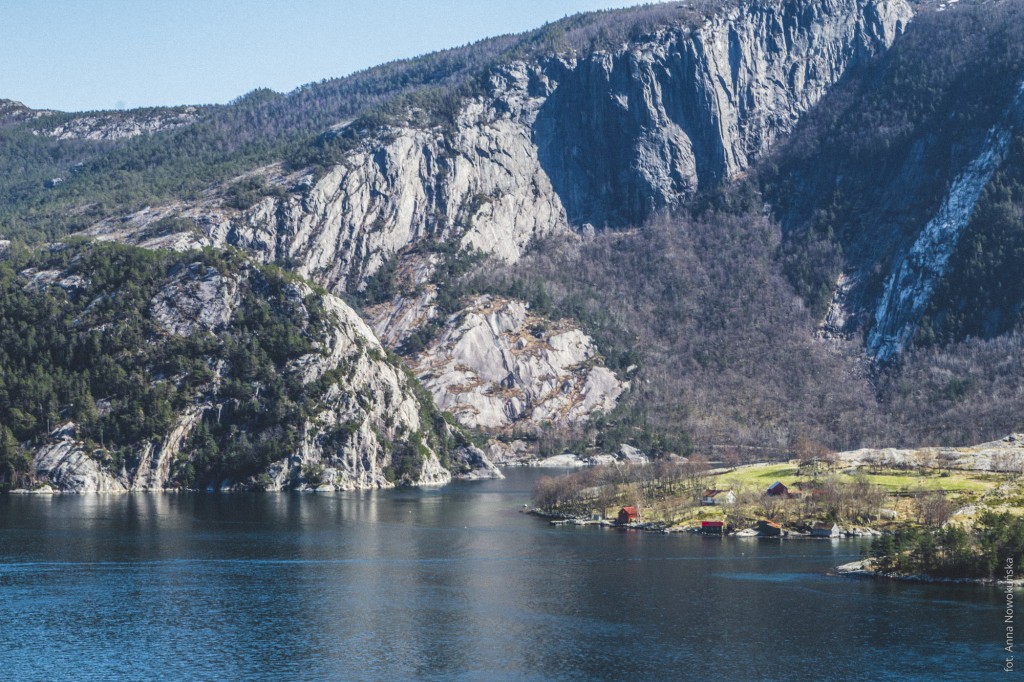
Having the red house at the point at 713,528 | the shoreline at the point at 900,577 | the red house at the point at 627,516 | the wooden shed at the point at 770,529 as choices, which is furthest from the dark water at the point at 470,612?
the red house at the point at 627,516

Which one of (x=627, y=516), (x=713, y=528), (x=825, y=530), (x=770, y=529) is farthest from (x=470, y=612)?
(x=627, y=516)

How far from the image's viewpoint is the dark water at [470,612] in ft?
342

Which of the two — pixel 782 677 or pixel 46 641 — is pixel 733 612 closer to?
pixel 782 677

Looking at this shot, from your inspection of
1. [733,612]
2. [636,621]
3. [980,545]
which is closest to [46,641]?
[636,621]

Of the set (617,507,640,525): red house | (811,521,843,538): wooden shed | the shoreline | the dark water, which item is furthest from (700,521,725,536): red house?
the shoreline

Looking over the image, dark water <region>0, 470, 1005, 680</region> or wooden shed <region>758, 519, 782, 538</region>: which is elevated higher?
wooden shed <region>758, 519, 782, 538</region>

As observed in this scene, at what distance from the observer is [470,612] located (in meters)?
126

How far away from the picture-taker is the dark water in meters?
104

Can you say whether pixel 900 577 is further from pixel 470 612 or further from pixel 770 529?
pixel 470 612

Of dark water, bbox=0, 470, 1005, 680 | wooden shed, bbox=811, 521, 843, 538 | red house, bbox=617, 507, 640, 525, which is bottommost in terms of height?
dark water, bbox=0, 470, 1005, 680

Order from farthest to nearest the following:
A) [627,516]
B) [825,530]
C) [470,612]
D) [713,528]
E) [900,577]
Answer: [627,516], [713,528], [825,530], [900,577], [470,612]

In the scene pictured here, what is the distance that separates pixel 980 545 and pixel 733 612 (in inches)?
1282

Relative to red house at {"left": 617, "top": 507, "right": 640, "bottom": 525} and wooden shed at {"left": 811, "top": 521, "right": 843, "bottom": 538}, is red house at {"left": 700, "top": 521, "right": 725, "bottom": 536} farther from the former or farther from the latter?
red house at {"left": 617, "top": 507, "right": 640, "bottom": 525}

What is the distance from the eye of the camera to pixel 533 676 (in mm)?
101000
